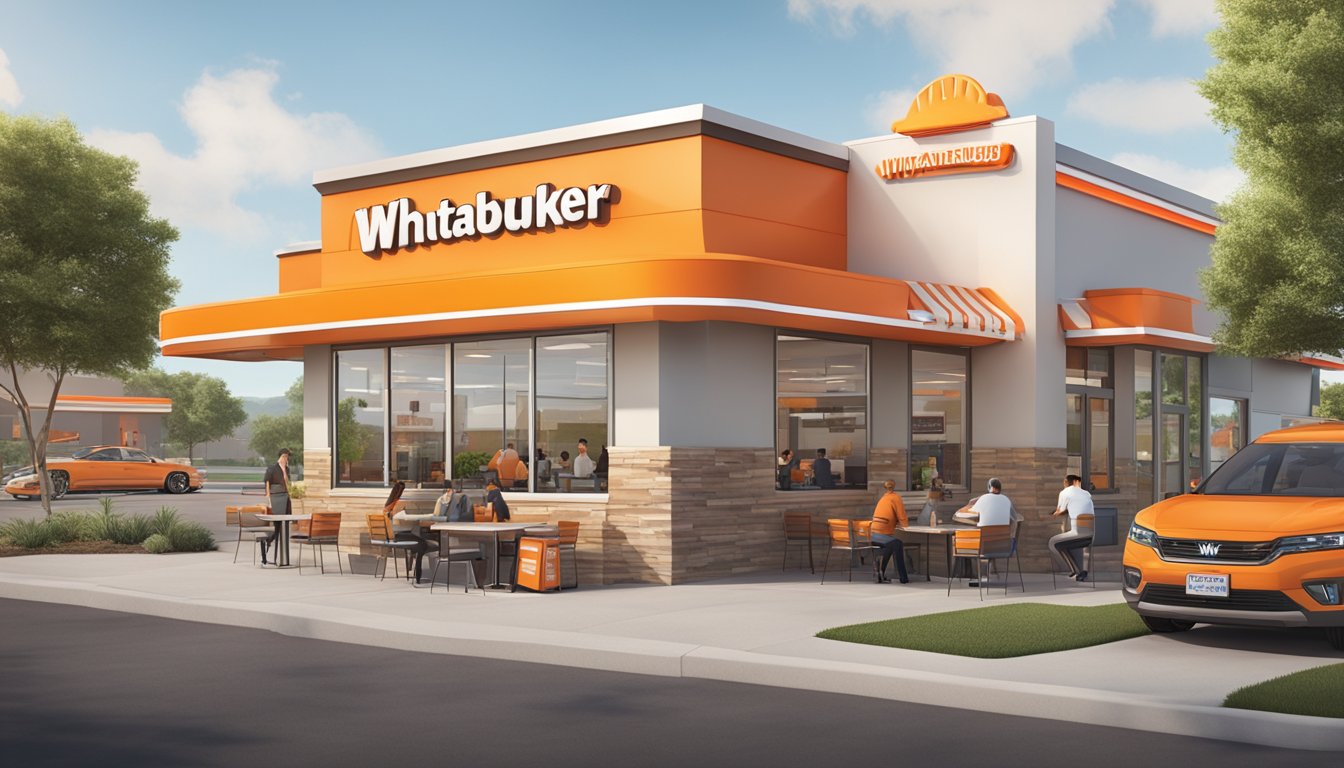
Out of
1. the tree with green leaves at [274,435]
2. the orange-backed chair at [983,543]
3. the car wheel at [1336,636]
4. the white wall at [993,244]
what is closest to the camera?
the car wheel at [1336,636]

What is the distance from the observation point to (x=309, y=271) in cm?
2484

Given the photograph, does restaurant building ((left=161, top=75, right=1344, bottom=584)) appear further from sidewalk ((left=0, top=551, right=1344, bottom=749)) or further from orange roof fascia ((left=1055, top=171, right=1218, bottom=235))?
sidewalk ((left=0, top=551, right=1344, bottom=749))

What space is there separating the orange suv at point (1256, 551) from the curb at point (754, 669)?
2.42m

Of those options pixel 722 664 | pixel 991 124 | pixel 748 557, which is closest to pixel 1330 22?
pixel 991 124

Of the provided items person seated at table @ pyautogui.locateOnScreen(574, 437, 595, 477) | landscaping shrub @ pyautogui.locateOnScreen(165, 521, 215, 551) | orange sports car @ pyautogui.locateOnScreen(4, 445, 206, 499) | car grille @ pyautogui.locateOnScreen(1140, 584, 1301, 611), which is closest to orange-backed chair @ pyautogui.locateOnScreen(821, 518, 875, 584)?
person seated at table @ pyautogui.locateOnScreen(574, 437, 595, 477)

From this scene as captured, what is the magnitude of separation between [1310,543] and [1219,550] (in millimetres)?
705

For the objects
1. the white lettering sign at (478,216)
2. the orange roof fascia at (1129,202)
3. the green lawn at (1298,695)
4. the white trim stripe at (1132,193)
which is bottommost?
the green lawn at (1298,695)

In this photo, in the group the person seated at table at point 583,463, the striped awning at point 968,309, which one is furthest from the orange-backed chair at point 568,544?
the striped awning at point 968,309

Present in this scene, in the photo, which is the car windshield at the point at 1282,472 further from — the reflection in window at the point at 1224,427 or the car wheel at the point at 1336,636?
the reflection in window at the point at 1224,427

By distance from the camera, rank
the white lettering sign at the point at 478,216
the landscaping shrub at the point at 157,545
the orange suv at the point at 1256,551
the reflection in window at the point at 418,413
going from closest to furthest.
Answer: the orange suv at the point at 1256,551
the white lettering sign at the point at 478,216
the reflection in window at the point at 418,413
the landscaping shrub at the point at 157,545

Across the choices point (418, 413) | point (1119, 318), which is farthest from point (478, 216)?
point (1119, 318)

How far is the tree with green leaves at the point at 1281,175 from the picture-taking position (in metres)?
17.8

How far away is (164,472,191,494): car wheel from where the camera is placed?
45562 mm

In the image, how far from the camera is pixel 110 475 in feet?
143
